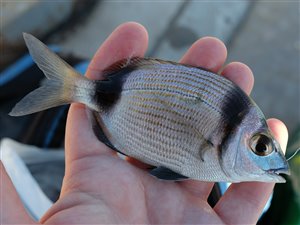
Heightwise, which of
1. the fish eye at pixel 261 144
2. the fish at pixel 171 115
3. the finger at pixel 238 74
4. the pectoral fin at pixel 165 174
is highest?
the finger at pixel 238 74

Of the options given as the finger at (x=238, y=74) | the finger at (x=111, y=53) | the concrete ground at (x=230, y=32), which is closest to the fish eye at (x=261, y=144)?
the finger at (x=238, y=74)

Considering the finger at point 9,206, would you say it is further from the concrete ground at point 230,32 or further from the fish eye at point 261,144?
the concrete ground at point 230,32

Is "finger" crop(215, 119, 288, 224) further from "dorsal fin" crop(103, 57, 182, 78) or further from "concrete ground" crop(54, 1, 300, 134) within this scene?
"concrete ground" crop(54, 1, 300, 134)

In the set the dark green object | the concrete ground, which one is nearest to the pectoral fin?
the dark green object

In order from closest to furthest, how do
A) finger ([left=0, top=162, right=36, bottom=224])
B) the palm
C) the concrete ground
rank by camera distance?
finger ([left=0, top=162, right=36, bottom=224]) < the palm < the concrete ground

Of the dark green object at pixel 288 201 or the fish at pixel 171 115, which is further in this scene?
the dark green object at pixel 288 201

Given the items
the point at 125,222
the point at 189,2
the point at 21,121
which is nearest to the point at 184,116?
the point at 125,222

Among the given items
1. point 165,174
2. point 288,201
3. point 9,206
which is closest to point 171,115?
point 165,174
